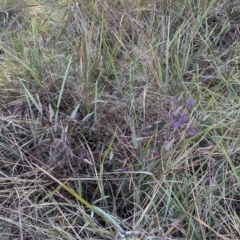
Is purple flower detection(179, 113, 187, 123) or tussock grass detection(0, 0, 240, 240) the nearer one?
tussock grass detection(0, 0, 240, 240)

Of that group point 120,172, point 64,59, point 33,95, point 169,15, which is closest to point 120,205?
point 120,172

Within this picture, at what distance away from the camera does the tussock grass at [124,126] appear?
1.07 m

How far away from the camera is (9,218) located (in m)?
1.08

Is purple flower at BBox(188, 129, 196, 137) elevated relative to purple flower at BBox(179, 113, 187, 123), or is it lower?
lower

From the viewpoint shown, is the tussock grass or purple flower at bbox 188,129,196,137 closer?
the tussock grass

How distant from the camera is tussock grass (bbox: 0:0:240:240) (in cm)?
107

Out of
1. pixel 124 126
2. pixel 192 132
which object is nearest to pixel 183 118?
pixel 192 132

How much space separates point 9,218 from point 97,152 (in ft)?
0.95

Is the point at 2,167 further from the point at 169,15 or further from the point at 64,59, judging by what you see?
the point at 169,15

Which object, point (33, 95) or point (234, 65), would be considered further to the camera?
point (234, 65)

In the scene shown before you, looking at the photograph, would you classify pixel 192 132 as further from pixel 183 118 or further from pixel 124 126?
pixel 124 126

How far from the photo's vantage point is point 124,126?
128 cm

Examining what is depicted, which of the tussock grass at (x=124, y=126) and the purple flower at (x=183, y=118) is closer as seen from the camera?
the tussock grass at (x=124, y=126)

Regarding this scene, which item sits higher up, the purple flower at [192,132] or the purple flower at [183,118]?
the purple flower at [183,118]
